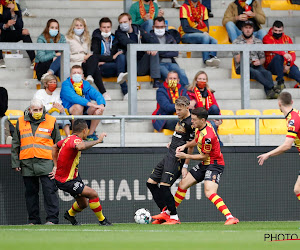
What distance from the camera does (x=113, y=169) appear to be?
15305 millimetres

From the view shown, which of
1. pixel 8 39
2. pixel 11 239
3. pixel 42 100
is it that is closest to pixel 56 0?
pixel 8 39

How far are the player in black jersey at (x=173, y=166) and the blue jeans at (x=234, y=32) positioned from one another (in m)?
5.59

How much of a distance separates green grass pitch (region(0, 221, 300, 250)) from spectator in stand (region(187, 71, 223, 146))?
9.92 ft

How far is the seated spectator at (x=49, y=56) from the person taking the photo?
53.0 feet

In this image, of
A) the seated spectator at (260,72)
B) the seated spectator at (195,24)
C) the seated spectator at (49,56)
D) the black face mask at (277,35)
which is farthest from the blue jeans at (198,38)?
the seated spectator at (49,56)

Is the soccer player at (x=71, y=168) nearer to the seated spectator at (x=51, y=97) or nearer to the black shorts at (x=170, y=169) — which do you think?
the black shorts at (x=170, y=169)

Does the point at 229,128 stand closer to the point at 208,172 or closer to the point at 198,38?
the point at 208,172

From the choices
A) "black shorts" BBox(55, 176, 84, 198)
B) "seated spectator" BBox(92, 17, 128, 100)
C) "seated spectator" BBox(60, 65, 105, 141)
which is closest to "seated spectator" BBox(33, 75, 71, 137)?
"seated spectator" BBox(60, 65, 105, 141)

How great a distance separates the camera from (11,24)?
1812cm

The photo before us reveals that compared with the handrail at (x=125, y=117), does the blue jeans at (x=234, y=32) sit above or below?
above

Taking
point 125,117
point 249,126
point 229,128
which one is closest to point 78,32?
point 125,117

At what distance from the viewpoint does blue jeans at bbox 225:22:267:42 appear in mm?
18844

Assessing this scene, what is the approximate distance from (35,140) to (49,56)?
2.38m

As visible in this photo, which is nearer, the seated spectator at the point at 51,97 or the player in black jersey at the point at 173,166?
the player in black jersey at the point at 173,166
